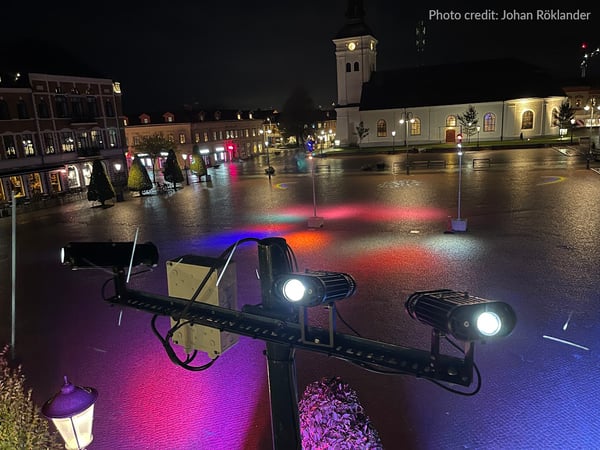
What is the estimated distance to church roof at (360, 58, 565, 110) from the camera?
2261 inches

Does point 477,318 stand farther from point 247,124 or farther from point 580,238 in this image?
point 247,124

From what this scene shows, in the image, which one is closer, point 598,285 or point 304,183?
point 598,285

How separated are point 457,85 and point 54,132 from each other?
50.4 m

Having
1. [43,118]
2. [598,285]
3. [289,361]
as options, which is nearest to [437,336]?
[289,361]

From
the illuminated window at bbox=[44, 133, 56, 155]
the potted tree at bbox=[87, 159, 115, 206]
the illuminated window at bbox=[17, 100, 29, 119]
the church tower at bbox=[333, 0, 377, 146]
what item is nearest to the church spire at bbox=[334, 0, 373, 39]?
the church tower at bbox=[333, 0, 377, 146]

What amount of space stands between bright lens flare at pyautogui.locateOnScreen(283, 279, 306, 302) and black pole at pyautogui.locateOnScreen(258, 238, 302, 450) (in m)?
0.18

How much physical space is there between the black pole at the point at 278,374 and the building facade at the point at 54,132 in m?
34.3

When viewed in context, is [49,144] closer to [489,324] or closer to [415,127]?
[489,324]

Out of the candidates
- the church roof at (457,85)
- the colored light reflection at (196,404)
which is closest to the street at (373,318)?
the colored light reflection at (196,404)

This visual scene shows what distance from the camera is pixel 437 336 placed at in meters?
2.09

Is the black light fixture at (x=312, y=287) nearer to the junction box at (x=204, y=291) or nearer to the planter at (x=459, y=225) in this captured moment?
the junction box at (x=204, y=291)

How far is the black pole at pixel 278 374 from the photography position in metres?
2.63

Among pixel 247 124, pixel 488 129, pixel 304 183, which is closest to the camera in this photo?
pixel 304 183

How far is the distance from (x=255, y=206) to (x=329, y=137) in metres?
90.1
